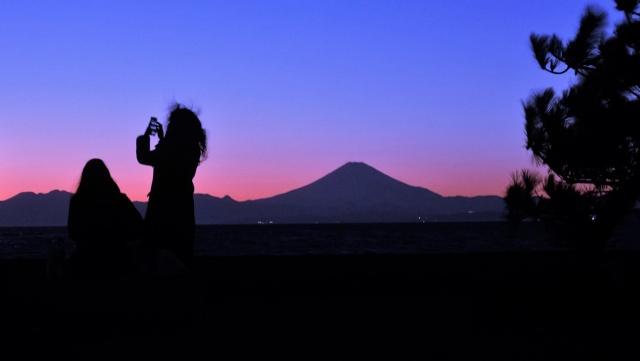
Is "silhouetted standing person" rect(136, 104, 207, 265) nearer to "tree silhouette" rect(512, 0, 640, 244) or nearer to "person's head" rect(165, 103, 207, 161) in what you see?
"person's head" rect(165, 103, 207, 161)

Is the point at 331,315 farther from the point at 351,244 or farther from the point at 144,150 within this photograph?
the point at 351,244

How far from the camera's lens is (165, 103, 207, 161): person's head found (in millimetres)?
8742

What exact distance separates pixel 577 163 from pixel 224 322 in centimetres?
435

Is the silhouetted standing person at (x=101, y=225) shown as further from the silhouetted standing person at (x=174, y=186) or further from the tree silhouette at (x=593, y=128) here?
the tree silhouette at (x=593, y=128)

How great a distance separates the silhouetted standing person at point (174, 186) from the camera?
28.4 ft

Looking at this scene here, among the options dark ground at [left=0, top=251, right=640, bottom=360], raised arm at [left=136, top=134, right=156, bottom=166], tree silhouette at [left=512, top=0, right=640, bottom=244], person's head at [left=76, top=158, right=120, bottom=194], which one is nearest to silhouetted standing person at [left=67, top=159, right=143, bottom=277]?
person's head at [left=76, top=158, right=120, bottom=194]

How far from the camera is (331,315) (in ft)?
21.9

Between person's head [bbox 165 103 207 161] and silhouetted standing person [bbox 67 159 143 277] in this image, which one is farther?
person's head [bbox 165 103 207 161]

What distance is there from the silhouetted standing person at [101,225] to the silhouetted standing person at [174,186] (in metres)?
0.72

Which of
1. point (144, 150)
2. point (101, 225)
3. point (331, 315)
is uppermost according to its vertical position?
point (144, 150)

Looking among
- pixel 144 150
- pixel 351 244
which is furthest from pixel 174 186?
pixel 351 244

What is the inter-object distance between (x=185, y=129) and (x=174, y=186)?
67 cm

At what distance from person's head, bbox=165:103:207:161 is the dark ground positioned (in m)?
1.68

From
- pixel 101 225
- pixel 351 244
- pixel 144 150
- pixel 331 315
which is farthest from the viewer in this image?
pixel 351 244
